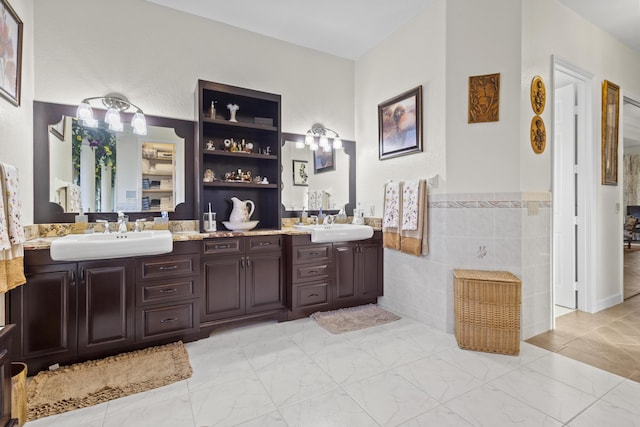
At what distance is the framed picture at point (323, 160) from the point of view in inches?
142

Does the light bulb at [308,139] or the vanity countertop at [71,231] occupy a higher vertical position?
the light bulb at [308,139]

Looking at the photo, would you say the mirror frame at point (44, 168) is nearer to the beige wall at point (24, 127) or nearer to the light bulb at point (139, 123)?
the beige wall at point (24, 127)

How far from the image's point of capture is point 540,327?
255 cm

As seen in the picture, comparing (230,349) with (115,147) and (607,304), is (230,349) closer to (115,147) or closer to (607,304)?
(115,147)

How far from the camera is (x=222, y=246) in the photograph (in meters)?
2.58

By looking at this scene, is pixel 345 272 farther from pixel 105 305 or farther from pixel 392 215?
pixel 105 305

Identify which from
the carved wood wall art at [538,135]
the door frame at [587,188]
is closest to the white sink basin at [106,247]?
the carved wood wall art at [538,135]

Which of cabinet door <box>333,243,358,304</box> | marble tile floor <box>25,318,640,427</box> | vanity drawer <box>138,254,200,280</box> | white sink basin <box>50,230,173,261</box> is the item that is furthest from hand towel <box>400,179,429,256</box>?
white sink basin <box>50,230,173,261</box>

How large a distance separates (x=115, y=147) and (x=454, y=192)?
305 centimetres

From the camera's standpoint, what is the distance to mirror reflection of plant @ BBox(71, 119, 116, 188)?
2.50 meters

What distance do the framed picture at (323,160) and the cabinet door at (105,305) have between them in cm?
219

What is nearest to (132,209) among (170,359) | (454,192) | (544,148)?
(170,359)

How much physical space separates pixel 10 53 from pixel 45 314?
1757 millimetres

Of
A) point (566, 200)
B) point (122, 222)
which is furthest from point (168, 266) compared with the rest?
point (566, 200)
